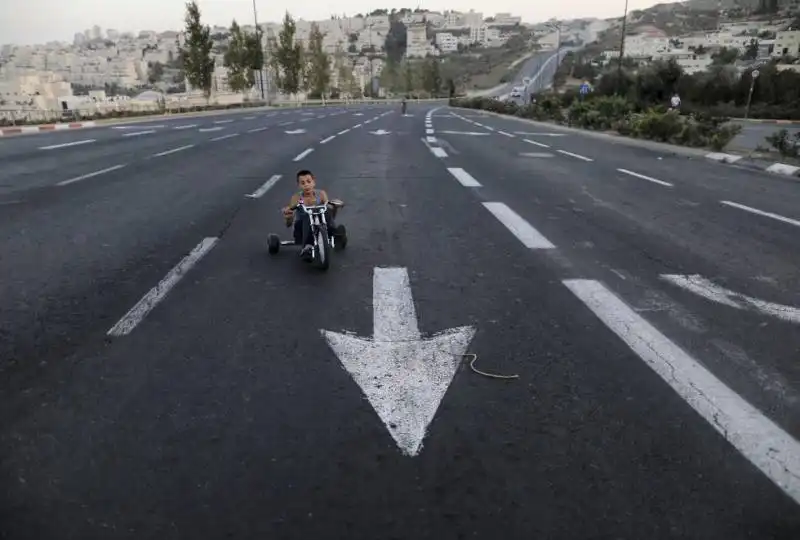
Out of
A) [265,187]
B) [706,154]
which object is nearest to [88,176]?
[265,187]

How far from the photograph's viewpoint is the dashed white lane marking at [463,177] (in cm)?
1095

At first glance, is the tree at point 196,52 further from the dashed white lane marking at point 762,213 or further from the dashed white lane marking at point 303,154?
the dashed white lane marking at point 762,213

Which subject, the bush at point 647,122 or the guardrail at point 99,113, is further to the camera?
the guardrail at point 99,113

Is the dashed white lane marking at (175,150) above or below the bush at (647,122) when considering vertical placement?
below

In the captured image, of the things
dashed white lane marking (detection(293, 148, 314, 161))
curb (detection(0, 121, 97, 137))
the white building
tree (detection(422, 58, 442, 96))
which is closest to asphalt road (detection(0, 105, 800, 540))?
dashed white lane marking (detection(293, 148, 314, 161))

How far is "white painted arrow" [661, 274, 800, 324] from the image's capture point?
182 inches

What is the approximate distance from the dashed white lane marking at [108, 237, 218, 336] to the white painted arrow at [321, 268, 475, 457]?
56.3 inches

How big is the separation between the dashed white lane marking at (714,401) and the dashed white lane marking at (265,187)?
6379mm

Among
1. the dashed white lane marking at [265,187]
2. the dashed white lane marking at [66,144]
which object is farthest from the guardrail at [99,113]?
the dashed white lane marking at [265,187]

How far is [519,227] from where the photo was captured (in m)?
7.42

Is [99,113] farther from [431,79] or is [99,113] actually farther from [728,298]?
[431,79]

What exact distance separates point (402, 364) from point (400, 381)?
22cm

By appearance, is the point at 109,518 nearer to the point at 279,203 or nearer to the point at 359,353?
the point at 359,353

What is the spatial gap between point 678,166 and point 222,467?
15.0 metres
